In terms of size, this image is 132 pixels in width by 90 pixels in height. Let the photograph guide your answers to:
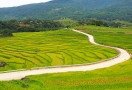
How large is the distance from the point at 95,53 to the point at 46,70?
2039cm

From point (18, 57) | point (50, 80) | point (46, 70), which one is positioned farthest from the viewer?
point (18, 57)

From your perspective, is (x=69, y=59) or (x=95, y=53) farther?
(x=95, y=53)

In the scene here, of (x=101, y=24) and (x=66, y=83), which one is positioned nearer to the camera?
(x=66, y=83)

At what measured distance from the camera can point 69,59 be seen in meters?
48.7

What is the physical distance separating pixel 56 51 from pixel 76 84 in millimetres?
30489

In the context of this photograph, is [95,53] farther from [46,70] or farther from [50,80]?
[50,80]

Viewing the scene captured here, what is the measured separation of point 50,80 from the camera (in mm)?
29156

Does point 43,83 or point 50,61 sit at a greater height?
point 43,83

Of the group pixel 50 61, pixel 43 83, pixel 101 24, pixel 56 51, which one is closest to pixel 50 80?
pixel 43 83

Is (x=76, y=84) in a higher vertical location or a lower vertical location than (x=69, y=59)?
higher

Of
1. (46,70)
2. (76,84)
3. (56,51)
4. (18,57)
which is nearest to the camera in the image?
(76,84)

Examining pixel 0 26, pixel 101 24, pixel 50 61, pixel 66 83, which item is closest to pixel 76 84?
pixel 66 83

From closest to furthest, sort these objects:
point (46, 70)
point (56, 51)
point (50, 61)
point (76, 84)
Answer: point (76, 84) → point (46, 70) → point (50, 61) → point (56, 51)

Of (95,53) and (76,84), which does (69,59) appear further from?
(76,84)
